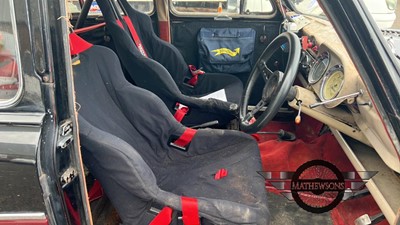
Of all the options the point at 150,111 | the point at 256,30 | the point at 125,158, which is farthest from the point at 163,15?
the point at 125,158

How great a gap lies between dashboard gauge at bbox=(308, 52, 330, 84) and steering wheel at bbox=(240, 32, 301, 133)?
8.5 inches

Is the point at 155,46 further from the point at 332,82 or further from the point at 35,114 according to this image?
the point at 35,114

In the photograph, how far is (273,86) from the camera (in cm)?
146

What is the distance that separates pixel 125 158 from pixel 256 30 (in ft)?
5.90

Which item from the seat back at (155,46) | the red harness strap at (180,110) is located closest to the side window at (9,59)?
the red harness strap at (180,110)

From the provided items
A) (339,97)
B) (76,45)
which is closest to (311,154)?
(339,97)

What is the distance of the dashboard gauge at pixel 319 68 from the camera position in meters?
1.64

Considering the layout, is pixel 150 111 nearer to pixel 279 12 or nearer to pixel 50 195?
pixel 50 195

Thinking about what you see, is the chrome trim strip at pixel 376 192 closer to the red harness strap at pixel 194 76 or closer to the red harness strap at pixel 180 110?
the red harness strap at pixel 180 110

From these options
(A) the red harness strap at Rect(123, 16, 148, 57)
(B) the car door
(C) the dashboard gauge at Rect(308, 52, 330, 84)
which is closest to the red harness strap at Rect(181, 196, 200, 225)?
(B) the car door

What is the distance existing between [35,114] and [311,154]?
4.62ft

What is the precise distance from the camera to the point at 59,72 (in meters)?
0.88

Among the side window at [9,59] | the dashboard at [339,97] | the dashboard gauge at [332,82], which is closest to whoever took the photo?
the side window at [9,59]

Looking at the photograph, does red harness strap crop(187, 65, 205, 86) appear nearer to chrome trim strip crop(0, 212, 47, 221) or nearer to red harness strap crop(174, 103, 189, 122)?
red harness strap crop(174, 103, 189, 122)
